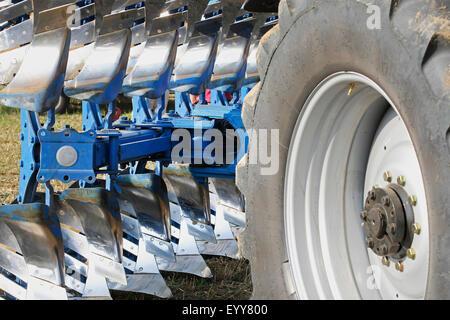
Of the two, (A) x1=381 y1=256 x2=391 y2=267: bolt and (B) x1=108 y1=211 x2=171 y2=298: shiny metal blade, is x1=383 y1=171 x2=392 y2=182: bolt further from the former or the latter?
(B) x1=108 y1=211 x2=171 y2=298: shiny metal blade

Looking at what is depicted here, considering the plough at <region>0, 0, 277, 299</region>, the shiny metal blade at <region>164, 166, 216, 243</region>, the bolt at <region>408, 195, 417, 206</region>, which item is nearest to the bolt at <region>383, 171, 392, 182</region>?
the bolt at <region>408, 195, 417, 206</region>

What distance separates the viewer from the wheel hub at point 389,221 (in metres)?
1.42

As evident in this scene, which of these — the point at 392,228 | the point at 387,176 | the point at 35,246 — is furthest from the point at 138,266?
the point at 392,228

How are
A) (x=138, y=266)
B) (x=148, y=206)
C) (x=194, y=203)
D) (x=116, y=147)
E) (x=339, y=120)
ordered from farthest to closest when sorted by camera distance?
1. (x=194, y=203)
2. (x=148, y=206)
3. (x=138, y=266)
4. (x=116, y=147)
5. (x=339, y=120)

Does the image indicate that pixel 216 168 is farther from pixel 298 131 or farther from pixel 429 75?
pixel 429 75

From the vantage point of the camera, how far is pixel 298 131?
168 centimetres

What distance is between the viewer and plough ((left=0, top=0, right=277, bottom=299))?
2.74 meters

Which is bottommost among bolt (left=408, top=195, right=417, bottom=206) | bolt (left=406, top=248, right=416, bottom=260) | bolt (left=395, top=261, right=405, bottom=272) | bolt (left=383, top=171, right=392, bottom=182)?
bolt (left=395, top=261, right=405, bottom=272)

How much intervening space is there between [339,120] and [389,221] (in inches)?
14.8

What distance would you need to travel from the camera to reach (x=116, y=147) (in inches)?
117

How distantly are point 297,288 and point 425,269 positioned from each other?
1.29 ft

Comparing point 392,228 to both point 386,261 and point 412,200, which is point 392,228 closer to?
point 412,200

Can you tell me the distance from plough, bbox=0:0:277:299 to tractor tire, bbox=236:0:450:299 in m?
1.20
